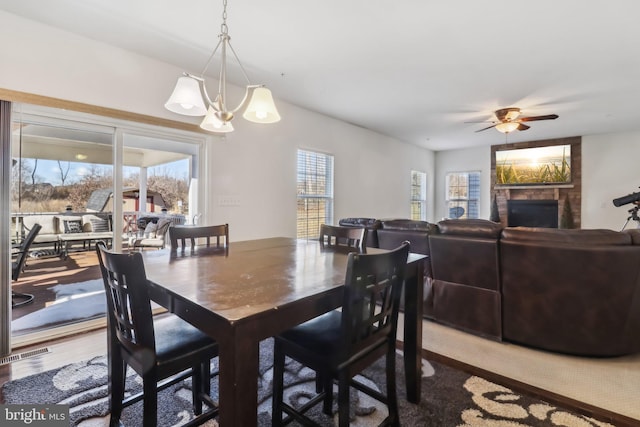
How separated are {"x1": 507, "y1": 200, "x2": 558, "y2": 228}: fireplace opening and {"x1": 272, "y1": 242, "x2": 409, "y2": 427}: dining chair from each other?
6.98 m

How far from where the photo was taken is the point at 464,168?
307 inches

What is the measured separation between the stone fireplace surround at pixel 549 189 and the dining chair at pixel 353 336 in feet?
22.9

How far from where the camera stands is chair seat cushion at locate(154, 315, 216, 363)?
1.25m

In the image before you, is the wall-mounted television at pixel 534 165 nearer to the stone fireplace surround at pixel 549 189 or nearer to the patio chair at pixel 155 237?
the stone fireplace surround at pixel 549 189

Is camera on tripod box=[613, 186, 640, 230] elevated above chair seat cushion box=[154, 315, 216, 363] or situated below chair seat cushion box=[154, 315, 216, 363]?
above

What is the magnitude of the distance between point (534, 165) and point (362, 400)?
7224mm

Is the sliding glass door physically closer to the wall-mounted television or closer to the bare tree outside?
the bare tree outside

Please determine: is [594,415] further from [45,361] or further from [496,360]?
[45,361]

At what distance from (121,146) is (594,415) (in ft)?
13.1

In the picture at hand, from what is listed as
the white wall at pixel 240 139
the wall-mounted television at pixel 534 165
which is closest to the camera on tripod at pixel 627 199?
the wall-mounted television at pixel 534 165

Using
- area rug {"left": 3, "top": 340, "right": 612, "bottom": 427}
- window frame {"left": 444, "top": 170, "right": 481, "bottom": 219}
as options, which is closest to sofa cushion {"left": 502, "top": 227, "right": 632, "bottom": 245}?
area rug {"left": 3, "top": 340, "right": 612, "bottom": 427}

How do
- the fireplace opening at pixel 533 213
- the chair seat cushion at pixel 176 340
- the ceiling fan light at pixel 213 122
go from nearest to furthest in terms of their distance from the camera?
the chair seat cushion at pixel 176 340, the ceiling fan light at pixel 213 122, the fireplace opening at pixel 533 213

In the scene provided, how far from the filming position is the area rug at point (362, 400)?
1.57 meters

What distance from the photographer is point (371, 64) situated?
310 cm
